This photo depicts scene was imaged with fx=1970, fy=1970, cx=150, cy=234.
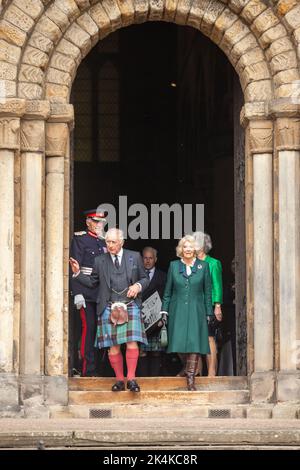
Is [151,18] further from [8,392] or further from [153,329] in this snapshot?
[8,392]

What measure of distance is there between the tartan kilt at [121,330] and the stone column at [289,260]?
1.50 metres

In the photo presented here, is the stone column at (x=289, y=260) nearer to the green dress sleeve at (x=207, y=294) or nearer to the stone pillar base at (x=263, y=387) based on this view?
the stone pillar base at (x=263, y=387)

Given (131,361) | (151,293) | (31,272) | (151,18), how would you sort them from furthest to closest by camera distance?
(151,293), (151,18), (131,361), (31,272)

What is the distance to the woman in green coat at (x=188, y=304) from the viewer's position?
21.0 m

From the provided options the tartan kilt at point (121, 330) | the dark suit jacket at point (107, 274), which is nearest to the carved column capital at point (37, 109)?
the dark suit jacket at point (107, 274)

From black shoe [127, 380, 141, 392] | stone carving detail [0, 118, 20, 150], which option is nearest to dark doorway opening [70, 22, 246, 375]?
black shoe [127, 380, 141, 392]

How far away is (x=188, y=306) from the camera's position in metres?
21.1

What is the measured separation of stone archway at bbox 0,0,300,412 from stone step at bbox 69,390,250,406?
0.23m

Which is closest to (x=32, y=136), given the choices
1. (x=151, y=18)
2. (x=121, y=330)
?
(x=151, y=18)

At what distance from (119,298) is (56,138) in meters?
1.82

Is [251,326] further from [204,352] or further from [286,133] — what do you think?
[286,133]

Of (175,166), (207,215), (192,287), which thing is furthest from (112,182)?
(192,287)

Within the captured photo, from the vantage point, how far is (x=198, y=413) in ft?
67.2

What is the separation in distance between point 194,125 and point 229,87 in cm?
295
